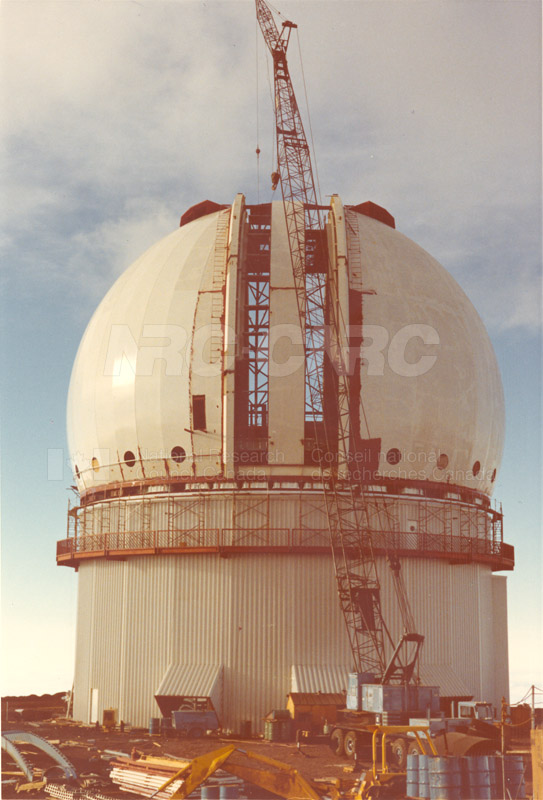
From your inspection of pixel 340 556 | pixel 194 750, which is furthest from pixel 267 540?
pixel 194 750

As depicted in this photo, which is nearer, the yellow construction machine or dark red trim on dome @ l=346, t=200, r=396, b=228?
the yellow construction machine

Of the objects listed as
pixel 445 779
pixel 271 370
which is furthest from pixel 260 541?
pixel 445 779

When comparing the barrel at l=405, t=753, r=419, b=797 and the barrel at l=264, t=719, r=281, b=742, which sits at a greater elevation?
the barrel at l=405, t=753, r=419, b=797

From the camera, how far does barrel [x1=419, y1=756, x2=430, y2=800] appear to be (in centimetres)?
2059

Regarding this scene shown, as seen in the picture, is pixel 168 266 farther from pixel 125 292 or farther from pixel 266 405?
pixel 266 405

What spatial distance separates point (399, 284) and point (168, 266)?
33.1ft

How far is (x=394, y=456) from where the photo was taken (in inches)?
1449

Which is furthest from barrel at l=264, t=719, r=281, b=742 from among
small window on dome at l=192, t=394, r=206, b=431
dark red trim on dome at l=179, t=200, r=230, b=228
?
dark red trim on dome at l=179, t=200, r=230, b=228

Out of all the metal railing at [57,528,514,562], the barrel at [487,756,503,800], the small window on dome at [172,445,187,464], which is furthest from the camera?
the small window on dome at [172,445,187,464]

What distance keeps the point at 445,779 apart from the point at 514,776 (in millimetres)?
1715

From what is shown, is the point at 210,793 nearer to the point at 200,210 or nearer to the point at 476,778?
the point at 476,778

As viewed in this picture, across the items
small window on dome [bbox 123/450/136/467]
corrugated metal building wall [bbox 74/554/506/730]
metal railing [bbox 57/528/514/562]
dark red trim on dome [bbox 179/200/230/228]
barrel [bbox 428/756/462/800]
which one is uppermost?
dark red trim on dome [bbox 179/200/230/228]

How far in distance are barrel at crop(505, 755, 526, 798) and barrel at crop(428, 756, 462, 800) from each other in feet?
4.05

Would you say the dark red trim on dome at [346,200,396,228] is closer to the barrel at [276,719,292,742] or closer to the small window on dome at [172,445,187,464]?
the small window on dome at [172,445,187,464]
